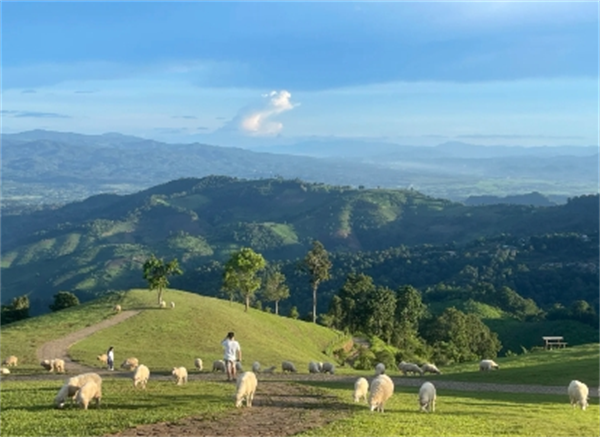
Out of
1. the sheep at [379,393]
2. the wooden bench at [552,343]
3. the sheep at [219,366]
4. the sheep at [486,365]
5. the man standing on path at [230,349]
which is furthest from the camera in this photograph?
the wooden bench at [552,343]

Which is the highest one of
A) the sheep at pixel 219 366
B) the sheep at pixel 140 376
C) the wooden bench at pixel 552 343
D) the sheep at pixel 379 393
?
the sheep at pixel 379 393

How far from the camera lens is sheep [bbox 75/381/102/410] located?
21359 millimetres

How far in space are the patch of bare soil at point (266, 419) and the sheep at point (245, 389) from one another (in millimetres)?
285

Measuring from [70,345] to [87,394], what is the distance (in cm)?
2765

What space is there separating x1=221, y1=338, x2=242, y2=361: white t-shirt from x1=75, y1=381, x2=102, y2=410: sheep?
22.7ft

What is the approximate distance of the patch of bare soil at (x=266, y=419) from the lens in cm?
1783

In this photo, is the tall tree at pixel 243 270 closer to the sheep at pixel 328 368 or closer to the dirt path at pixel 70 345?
the dirt path at pixel 70 345

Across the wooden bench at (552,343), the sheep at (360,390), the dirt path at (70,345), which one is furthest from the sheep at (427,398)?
the wooden bench at (552,343)

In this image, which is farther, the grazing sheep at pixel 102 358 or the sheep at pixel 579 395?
the grazing sheep at pixel 102 358

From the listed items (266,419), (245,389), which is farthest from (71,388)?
(266,419)

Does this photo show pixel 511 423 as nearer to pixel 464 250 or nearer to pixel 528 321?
pixel 528 321

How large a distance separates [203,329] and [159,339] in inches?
195

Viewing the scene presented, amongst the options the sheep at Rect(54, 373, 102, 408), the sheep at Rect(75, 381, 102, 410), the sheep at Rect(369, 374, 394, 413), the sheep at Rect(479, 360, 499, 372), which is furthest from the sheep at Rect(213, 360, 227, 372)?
the sheep at Rect(479, 360, 499, 372)

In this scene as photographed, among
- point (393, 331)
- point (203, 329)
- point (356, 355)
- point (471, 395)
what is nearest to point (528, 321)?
point (393, 331)
